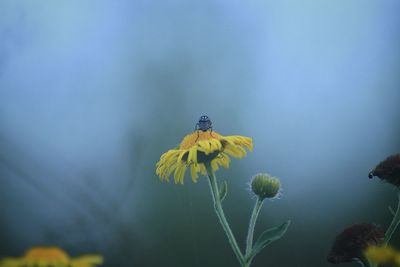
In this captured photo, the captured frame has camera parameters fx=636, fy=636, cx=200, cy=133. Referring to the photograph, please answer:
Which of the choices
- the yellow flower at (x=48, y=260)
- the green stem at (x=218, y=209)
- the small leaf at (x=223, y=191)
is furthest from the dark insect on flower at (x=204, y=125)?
the yellow flower at (x=48, y=260)

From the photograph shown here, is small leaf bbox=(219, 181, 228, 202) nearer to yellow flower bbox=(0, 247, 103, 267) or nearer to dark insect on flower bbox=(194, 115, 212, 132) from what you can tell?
dark insect on flower bbox=(194, 115, 212, 132)

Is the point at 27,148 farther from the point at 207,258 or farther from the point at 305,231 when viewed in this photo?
the point at 305,231

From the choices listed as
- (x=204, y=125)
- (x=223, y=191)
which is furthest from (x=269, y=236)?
(x=204, y=125)

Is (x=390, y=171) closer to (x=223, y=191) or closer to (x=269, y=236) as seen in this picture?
(x=269, y=236)

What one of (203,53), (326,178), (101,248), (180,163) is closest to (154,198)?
(101,248)

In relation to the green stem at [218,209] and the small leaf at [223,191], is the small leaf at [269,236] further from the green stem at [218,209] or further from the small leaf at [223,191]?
the small leaf at [223,191]

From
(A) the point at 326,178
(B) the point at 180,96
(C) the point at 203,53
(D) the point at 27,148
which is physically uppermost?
(C) the point at 203,53
